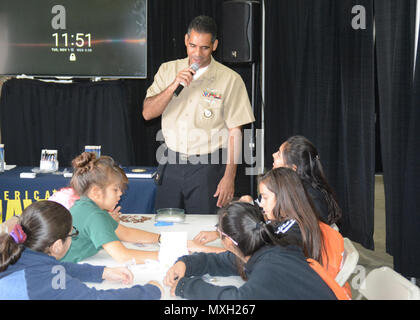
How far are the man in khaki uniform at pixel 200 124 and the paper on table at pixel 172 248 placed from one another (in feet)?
3.56

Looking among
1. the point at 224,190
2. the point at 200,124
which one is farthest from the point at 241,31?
the point at 224,190

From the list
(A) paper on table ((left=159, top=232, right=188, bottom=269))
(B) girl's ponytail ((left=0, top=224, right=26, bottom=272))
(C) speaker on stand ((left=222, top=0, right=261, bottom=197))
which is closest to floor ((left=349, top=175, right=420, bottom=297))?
(A) paper on table ((left=159, top=232, right=188, bottom=269))

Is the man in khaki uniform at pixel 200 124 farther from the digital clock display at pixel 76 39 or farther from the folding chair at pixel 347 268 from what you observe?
the digital clock display at pixel 76 39

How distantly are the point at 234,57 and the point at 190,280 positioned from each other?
9.66 feet

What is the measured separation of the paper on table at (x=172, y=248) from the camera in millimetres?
1721

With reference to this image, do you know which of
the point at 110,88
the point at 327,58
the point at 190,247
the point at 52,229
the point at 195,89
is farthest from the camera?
the point at 110,88

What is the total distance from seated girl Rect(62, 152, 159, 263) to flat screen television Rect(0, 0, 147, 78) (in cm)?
268

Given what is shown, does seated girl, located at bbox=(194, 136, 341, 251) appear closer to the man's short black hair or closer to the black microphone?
the black microphone

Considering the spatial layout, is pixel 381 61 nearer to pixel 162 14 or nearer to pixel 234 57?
pixel 234 57

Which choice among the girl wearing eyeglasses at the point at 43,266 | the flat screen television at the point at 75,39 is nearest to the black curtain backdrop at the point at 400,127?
the girl wearing eyeglasses at the point at 43,266

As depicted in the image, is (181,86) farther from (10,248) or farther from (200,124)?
(10,248)

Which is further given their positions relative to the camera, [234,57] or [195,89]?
[234,57]
